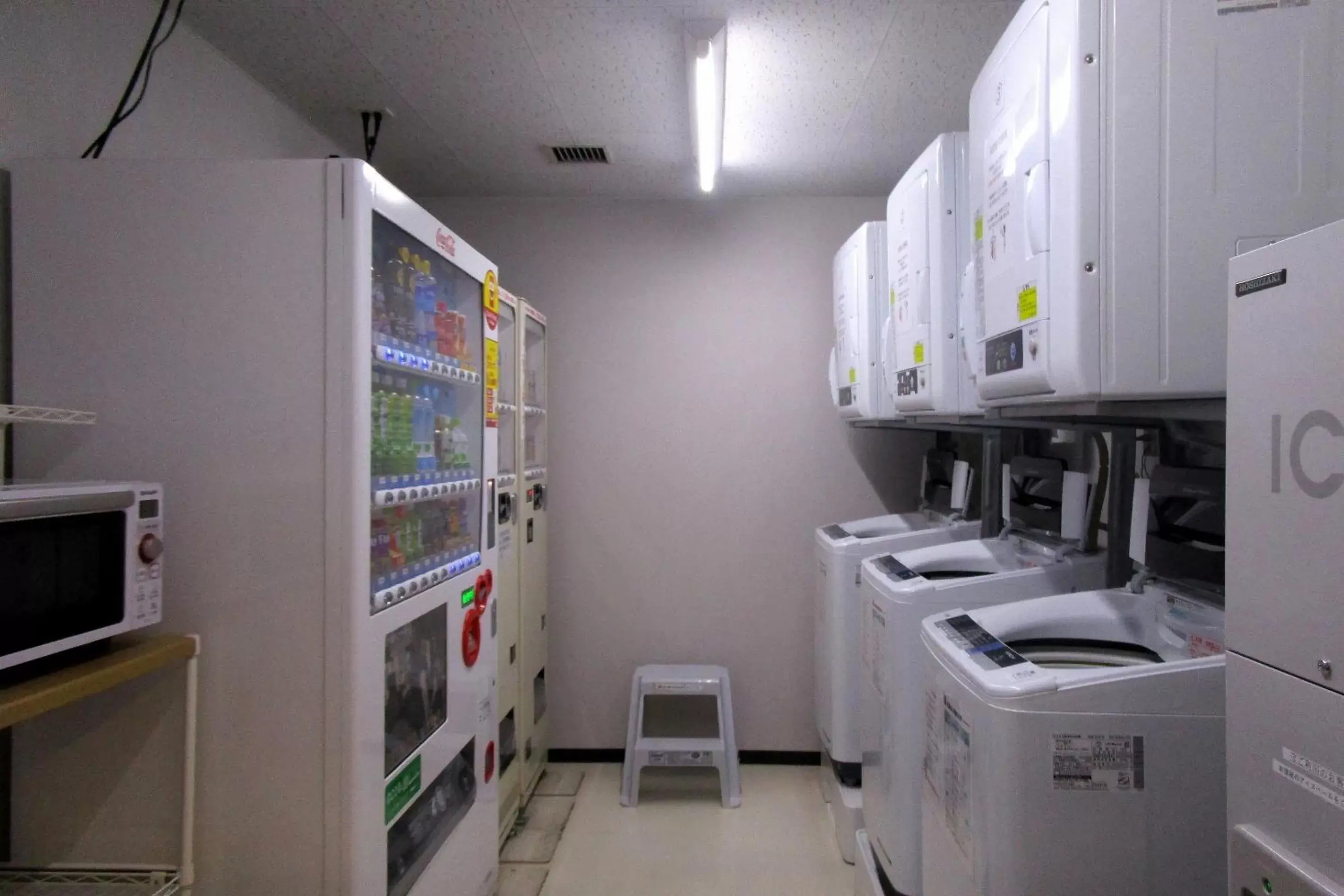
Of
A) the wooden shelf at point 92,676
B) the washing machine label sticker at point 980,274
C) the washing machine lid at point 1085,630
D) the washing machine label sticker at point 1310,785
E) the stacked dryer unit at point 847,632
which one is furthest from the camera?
the stacked dryer unit at point 847,632

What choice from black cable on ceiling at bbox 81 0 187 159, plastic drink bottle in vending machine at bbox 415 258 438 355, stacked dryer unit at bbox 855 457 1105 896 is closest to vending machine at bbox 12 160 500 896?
black cable on ceiling at bbox 81 0 187 159

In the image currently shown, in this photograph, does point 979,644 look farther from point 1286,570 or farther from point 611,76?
point 611,76

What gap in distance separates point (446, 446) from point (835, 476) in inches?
85.3

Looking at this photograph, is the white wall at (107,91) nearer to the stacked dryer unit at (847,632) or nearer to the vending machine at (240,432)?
the vending machine at (240,432)

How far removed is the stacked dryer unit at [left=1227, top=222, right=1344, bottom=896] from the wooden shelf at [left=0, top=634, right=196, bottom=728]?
1.75 meters

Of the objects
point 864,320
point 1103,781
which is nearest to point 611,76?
point 864,320

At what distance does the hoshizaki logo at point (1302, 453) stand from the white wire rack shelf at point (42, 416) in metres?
1.92

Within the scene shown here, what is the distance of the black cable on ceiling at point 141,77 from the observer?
71.9 inches

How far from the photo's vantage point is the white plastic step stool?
129 inches

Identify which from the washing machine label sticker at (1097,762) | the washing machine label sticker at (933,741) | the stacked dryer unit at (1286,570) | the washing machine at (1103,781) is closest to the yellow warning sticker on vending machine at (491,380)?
the washing machine label sticker at (933,741)

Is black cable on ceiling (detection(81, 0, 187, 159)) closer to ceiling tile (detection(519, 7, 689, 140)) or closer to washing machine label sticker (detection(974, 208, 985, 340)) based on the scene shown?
ceiling tile (detection(519, 7, 689, 140))

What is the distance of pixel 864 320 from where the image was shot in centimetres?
290

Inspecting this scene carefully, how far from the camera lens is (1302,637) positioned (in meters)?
0.81

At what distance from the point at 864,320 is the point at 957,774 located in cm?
187
